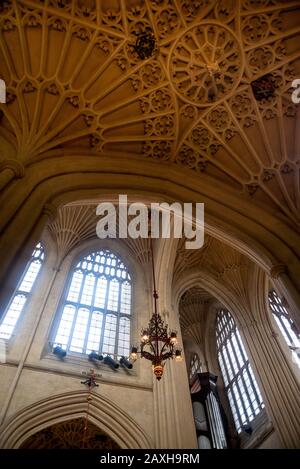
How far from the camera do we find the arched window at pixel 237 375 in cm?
1198

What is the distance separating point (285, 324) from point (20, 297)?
9877 millimetres

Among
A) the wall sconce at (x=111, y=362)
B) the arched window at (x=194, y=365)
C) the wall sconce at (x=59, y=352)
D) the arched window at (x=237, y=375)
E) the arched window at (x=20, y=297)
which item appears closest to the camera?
the wall sconce at (x=59, y=352)

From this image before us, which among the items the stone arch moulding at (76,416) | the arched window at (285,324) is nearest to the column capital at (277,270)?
the arched window at (285,324)

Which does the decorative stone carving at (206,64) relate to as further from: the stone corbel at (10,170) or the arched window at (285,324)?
the arched window at (285,324)

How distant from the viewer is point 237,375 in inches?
520

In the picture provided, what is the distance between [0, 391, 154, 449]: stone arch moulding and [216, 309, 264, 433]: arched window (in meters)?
5.31

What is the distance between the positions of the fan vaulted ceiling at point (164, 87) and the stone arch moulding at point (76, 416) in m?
6.14

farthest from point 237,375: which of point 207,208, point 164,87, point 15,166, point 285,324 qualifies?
point 15,166

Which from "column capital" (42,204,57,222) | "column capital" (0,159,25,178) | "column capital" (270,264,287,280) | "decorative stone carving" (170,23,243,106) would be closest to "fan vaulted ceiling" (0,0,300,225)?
"decorative stone carving" (170,23,243,106)

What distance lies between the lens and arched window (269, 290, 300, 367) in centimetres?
1099

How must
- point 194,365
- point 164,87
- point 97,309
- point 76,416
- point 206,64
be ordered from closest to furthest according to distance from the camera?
point 206,64 < point 164,87 < point 76,416 < point 97,309 < point 194,365

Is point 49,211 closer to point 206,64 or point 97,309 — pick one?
point 206,64
